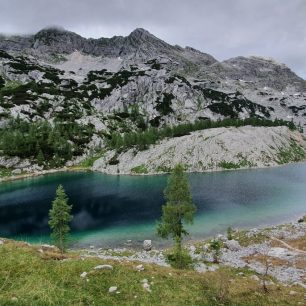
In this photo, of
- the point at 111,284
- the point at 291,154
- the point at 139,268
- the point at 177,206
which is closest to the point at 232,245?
the point at 177,206

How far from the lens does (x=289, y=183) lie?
106312 mm

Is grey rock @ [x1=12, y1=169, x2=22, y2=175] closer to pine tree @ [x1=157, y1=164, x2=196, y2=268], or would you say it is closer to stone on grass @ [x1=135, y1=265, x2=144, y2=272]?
pine tree @ [x1=157, y1=164, x2=196, y2=268]

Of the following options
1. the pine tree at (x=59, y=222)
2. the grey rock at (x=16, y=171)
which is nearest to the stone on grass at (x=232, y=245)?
the pine tree at (x=59, y=222)

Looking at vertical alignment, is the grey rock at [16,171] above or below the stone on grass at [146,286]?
below

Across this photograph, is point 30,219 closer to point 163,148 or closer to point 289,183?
point 289,183

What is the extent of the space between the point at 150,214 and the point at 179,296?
58252mm

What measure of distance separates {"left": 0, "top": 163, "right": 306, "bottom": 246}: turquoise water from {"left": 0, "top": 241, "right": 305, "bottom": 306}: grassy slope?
1427 inches

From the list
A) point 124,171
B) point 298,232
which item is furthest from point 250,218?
point 124,171

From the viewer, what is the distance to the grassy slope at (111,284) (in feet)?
53.7

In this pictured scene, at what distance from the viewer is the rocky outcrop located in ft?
488

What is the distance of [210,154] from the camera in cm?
15288

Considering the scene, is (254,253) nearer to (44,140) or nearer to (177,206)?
(177,206)

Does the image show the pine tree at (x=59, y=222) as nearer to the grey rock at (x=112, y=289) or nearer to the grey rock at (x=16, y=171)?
the grey rock at (x=112, y=289)

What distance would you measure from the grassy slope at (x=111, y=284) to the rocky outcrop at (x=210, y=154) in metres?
124
